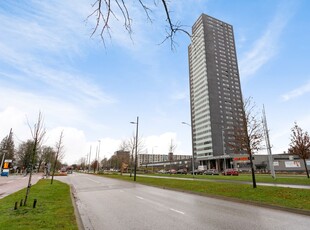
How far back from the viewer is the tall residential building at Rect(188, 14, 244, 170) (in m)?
126

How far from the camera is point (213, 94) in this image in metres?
135

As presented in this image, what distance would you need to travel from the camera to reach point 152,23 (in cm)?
363

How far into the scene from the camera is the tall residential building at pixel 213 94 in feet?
412

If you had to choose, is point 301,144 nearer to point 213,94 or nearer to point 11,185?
point 11,185

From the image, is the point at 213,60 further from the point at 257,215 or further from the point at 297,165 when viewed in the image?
the point at 257,215

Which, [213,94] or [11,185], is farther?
[213,94]

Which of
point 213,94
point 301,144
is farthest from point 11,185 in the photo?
point 213,94

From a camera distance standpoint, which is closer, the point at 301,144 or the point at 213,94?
the point at 301,144

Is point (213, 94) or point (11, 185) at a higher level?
point (213, 94)

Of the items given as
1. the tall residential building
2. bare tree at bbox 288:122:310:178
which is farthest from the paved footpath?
the tall residential building

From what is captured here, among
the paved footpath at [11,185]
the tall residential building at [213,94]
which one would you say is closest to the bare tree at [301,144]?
the paved footpath at [11,185]

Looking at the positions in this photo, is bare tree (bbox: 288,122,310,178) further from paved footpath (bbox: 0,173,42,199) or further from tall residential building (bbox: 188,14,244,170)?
tall residential building (bbox: 188,14,244,170)

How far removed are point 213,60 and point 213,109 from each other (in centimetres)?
3580

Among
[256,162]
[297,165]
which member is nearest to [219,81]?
[256,162]
